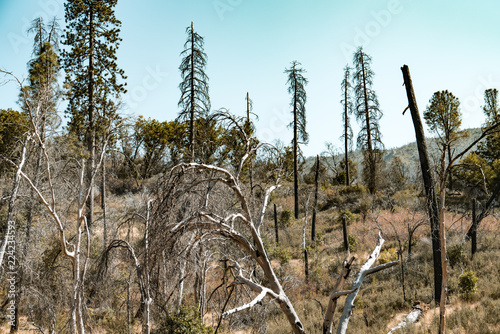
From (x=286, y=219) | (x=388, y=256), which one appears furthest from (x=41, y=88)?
(x=286, y=219)

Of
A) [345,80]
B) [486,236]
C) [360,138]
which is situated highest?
[345,80]

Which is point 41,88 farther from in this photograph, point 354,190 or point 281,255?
point 354,190

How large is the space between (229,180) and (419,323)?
8442 mm

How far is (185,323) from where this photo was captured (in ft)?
28.2

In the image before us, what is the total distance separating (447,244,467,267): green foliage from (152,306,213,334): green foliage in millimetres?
9990

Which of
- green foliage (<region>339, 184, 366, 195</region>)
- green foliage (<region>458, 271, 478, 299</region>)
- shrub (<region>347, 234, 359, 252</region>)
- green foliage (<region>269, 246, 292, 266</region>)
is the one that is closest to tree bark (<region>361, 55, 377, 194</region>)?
green foliage (<region>339, 184, 366, 195</region>)

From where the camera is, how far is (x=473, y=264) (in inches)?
476

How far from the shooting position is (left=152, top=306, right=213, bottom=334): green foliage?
849 cm

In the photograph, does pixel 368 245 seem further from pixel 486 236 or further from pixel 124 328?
pixel 124 328

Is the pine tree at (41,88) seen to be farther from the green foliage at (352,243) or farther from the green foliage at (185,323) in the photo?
the green foliage at (352,243)

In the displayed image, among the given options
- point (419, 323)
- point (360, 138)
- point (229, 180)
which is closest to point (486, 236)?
point (419, 323)

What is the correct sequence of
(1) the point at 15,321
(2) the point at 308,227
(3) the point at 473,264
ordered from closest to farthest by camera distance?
(1) the point at 15,321, (3) the point at 473,264, (2) the point at 308,227

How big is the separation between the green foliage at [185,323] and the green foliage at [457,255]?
999cm

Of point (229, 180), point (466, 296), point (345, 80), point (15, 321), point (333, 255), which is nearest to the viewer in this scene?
point (229, 180)
